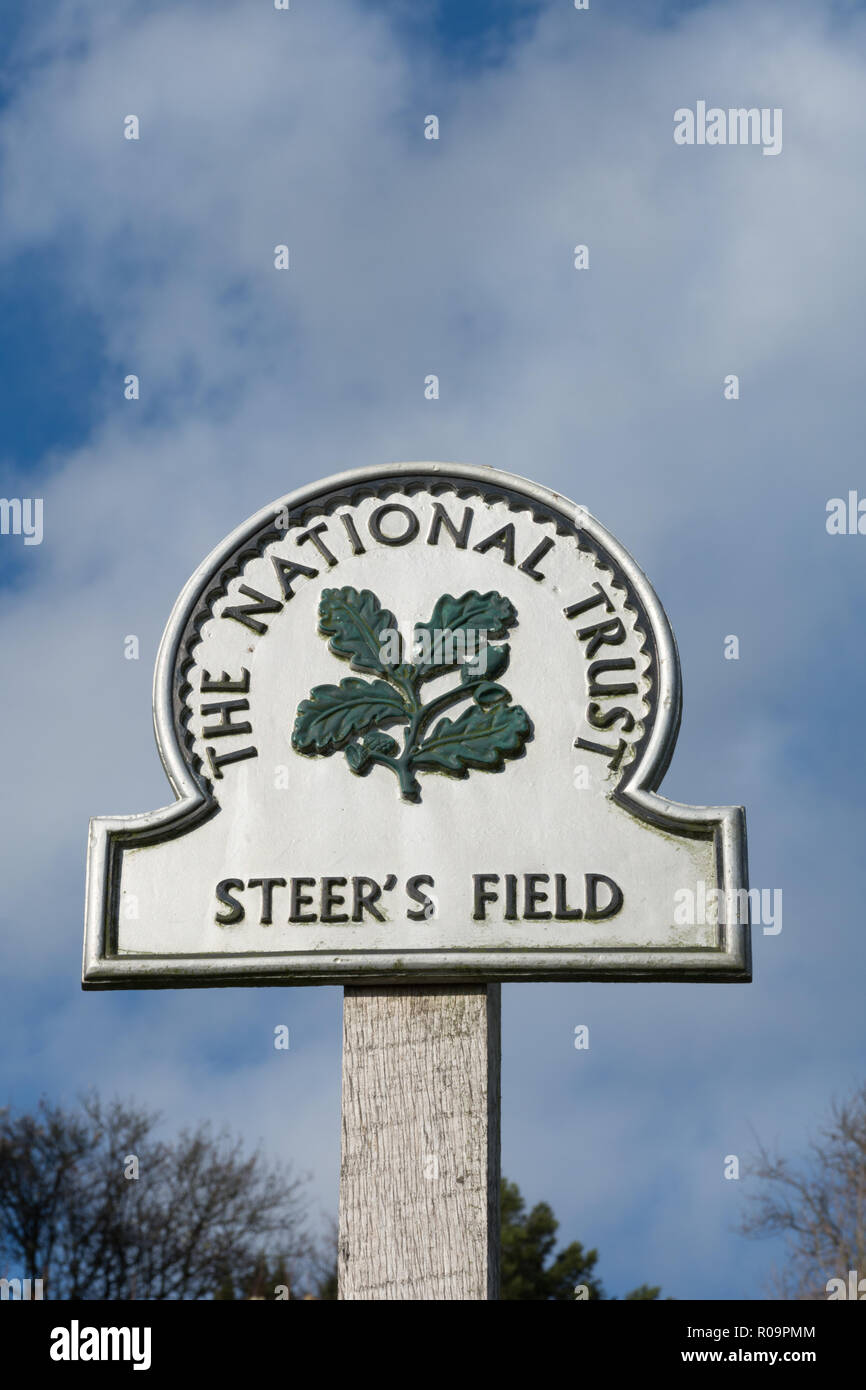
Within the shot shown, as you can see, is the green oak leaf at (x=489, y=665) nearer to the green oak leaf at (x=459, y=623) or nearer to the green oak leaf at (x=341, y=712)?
the green oak leaf at (x=459, y=623)

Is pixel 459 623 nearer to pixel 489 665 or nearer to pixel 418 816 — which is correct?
pixel 489 665

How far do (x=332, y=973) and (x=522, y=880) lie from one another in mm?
616

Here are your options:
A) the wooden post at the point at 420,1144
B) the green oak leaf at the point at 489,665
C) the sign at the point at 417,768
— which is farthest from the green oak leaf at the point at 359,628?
the wooden post at the point at 420,1144

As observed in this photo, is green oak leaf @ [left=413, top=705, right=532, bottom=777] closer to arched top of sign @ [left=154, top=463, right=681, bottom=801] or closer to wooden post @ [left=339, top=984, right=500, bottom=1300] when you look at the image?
arched top of sign @ [left=154, top=463, right=681, bottom=801]

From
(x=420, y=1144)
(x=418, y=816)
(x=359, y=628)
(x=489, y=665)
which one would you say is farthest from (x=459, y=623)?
(x=420, y=1144)

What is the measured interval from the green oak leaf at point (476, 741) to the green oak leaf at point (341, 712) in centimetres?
14

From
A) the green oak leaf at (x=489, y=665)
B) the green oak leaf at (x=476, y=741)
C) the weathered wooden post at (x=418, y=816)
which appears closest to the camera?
the weathered wooden post at (x=418, y=816)

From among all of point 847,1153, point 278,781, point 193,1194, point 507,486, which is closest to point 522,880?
point 278,781

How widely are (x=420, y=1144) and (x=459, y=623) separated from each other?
1.57 metres

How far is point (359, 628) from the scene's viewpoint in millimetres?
5504

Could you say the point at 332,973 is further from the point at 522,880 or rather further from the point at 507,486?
the point at 507,486

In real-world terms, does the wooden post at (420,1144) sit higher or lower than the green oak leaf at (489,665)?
lower

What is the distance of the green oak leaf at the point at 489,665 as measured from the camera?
5414 millimetres
